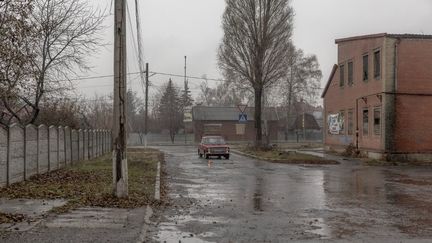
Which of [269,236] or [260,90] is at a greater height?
[260,90]

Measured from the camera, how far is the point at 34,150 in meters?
18.2

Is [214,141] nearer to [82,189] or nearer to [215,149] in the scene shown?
[215,149]

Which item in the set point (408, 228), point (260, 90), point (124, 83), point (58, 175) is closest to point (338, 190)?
point (408, 228)

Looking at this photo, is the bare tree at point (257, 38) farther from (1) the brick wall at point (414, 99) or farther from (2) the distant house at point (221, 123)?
(2) the distant house at point (221, 123)

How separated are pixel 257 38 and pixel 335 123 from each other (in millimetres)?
9055

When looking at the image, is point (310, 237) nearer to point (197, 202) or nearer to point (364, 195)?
point (197, 202)

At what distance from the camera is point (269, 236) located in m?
9.40

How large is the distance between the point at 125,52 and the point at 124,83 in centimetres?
75

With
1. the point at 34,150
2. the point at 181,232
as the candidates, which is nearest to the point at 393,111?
the point at 34,150

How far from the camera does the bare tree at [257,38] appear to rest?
42.8m

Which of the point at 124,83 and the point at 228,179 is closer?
the point at 124,83

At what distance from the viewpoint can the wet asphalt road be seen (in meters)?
9.62

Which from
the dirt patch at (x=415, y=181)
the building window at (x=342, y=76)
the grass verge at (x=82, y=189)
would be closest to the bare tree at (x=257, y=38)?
the building window at (x=342, y=76)

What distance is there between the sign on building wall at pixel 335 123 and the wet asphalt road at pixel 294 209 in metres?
18.7
